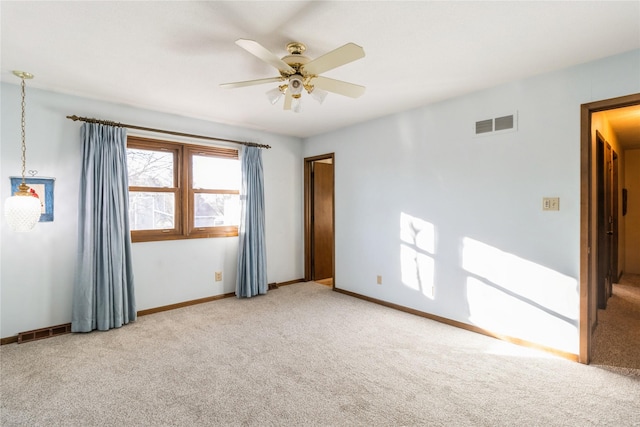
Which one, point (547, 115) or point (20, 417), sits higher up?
point (547, 115)

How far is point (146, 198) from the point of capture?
3.91m

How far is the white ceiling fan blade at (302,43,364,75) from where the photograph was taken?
188cm

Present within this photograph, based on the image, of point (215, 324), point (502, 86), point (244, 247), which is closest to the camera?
point (502, 86)

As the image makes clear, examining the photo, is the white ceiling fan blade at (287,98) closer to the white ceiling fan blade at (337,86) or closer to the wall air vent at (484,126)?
the white ceiling fan blade at (337,86)

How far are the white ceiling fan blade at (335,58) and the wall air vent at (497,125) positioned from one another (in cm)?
187

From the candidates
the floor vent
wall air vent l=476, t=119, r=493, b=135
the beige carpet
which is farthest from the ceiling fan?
the floor vent

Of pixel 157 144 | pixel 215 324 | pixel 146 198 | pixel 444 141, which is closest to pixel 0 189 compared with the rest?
pixel 146 198

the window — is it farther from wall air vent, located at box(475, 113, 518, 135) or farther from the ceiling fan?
wall air vent, located at box(475, 113, 518, 135)

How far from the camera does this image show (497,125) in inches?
122

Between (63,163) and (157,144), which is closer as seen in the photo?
(63,163)

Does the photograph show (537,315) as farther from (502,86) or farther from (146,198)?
(146,198)

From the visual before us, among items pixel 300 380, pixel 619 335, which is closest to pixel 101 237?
pixel 300 380

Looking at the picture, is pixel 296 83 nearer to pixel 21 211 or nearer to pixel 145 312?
pixel 21 211

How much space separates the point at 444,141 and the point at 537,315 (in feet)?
6.28
